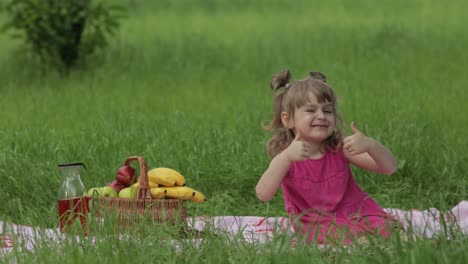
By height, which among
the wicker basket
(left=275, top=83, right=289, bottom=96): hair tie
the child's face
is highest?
(left=275, top=83, right=289, bottom=96): hair tie

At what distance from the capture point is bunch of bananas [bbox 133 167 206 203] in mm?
5278

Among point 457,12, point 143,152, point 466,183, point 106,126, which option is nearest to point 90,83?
point 106,126

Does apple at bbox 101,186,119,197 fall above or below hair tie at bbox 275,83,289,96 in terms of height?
below

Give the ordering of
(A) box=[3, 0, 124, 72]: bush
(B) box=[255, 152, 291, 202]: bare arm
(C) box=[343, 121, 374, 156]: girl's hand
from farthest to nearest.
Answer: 1. (A) box=[3, 0, 124, 72]: bush
2. (B) box=[255, 152, 291, 202]: bare arm
3. (C) box=[343, 121, 374, 156]: girl's hand

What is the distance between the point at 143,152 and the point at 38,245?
2.73 meters

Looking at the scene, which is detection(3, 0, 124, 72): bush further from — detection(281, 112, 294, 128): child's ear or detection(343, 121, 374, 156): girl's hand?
detection(343, 121, 374, 156): girl's hand

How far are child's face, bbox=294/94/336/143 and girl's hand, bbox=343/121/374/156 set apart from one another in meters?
0.21

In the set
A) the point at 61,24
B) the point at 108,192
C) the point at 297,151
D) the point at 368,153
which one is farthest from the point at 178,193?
the point at 61,24

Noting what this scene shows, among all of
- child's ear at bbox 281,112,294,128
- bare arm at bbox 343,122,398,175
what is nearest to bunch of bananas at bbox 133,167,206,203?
child's ear at bbox 281,112,294,128

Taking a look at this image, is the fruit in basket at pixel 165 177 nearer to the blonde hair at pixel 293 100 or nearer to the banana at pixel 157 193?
the banana at pixel 157 193

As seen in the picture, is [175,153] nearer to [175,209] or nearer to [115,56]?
[175,209]

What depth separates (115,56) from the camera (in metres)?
12.2

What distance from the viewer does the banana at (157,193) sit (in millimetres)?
5242

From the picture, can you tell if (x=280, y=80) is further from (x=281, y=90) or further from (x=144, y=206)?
(x=144, y=206)
